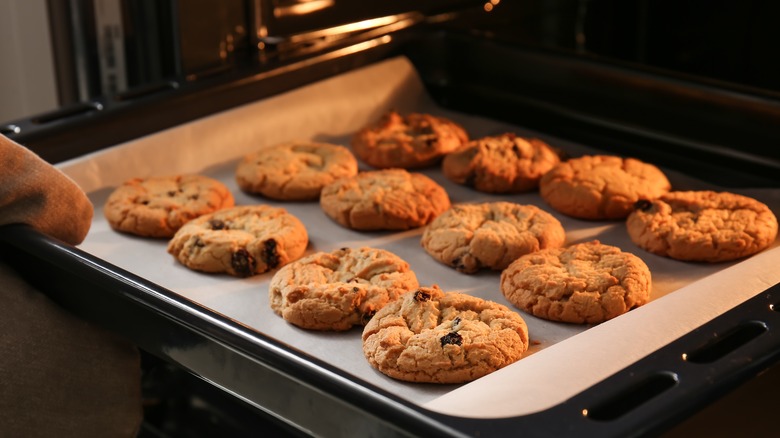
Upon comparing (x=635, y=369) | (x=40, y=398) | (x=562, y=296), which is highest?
(x=635, y=369)

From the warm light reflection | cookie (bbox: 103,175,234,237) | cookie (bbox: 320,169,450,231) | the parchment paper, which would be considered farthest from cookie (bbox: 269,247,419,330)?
the warm light reflection

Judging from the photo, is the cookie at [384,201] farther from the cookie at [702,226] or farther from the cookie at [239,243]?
the cookie at [702,226]

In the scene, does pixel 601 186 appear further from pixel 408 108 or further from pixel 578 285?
pixel 408 108

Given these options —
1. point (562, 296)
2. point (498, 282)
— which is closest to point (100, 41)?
point (498, 282)

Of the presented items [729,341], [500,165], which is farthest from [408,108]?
[729,341]

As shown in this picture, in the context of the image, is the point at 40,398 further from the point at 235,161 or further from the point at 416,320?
the point at 235,161

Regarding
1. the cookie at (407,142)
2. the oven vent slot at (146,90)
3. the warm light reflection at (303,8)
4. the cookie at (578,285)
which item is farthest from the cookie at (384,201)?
the warm light reflection at (303,8)
